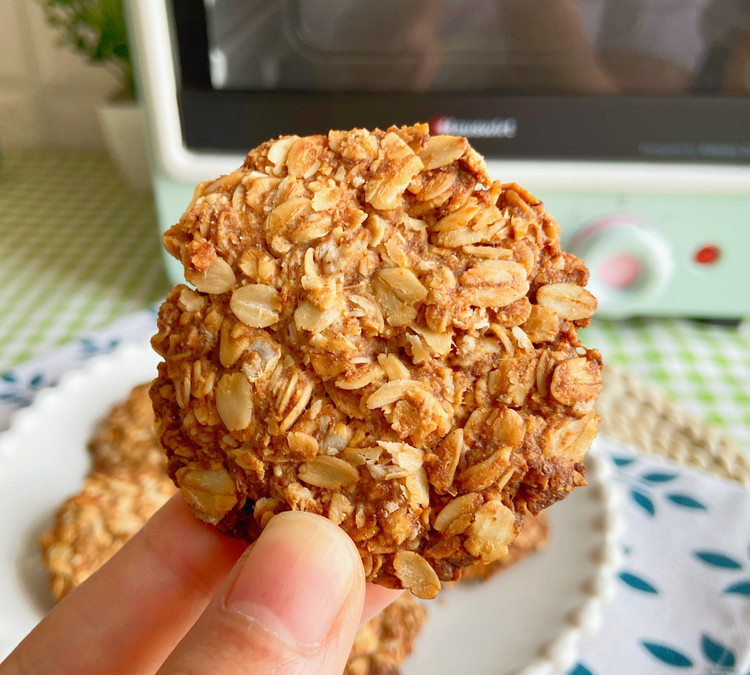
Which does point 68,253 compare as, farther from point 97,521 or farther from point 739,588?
point 739,588

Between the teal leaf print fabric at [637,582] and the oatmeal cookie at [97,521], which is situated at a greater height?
the oatmeal cookie at [97,521]

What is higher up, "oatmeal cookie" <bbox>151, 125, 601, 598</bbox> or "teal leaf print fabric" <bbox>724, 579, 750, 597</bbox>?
"oatmeal cookie" <bbox>151, 125, 601, 598</bbox>

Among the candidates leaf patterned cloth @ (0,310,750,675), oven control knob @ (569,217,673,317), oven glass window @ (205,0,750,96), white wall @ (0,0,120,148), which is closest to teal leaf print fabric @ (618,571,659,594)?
leaf patterned cloth @ (0,310,750,675)

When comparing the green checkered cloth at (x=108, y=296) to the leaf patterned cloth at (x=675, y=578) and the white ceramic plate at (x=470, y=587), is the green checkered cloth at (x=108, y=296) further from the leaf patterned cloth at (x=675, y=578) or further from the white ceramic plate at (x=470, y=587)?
the white ceramic plate at (x=470, y=587)

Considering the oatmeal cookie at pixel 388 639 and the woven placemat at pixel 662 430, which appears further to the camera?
the woven placemat at pixel 662 430

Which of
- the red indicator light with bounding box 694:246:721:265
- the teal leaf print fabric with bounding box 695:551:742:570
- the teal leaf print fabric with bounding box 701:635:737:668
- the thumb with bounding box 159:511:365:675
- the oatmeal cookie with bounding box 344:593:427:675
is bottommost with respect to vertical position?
the oatmeal cookie with bounding box 344:593:427:675

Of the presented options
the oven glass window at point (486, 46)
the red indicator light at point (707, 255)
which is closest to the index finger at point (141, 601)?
the oven glass window at point (486, 46)

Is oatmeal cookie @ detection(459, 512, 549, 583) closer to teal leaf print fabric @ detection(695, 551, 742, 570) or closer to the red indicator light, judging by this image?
teal leaf print fabric @ detection(695, 551, 742, 570)

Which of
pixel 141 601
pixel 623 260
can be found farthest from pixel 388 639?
pixel 623 260
